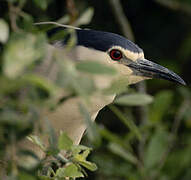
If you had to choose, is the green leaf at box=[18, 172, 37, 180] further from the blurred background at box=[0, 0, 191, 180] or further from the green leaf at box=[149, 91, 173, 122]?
the green leaf at box=[149, 91, 173, 122]

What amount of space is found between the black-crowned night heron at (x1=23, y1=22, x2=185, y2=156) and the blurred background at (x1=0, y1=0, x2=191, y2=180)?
28 centimetres

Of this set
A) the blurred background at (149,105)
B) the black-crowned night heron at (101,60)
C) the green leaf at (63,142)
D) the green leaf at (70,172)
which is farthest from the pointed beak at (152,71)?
the green leaf at (63,142)

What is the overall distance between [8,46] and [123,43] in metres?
1.18

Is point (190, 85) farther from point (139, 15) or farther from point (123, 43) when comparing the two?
point (123, 43)

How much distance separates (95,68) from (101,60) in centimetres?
109

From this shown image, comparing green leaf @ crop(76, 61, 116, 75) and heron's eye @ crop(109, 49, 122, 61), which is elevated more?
green leaf @ crop(76, 61, 116, 75)

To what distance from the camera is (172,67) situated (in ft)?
13.5

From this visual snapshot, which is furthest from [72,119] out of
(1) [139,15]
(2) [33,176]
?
(1) [139,15]

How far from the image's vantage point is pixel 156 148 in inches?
126

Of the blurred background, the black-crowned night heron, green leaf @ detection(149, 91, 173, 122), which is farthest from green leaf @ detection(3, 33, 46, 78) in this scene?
green leaf @ detection(149, 91, 173, 122)

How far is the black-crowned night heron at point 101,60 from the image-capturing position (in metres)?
2.09

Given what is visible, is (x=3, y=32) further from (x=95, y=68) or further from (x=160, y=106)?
(x=160, y=106)

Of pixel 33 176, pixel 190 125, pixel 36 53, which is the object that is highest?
pixel 36 53

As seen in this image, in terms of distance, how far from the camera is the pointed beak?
229 centimetres
